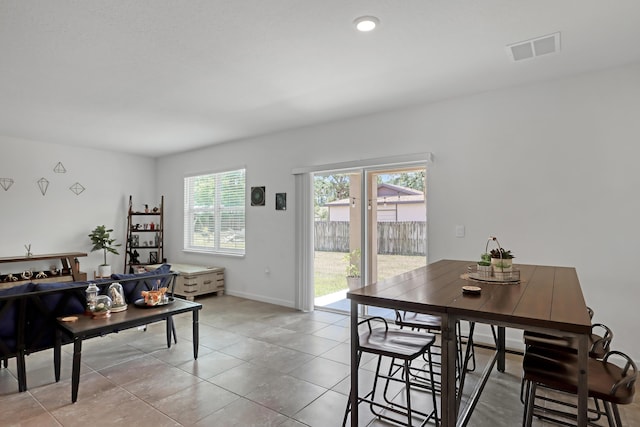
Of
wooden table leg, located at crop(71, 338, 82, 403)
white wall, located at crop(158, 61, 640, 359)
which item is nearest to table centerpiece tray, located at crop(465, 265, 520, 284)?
white wall, located at crop(158, 61, 640, 359)

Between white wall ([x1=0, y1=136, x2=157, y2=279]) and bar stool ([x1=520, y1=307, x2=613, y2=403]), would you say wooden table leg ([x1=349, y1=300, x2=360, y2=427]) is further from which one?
white wall ([x1=0, y1=136, x2=157, y2=279])

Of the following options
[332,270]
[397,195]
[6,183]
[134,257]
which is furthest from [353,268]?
[6,183]

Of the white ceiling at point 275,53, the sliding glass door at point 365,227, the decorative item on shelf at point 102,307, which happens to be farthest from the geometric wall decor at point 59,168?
the sliding glass door at point 365,227

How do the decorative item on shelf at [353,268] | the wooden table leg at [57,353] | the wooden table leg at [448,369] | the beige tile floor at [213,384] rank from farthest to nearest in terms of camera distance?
the decorative item on shelf at [353,268] < the wooden table leg at [57,353] < the beige tile floor at [213,384] < the wooden table leg at [448,369]

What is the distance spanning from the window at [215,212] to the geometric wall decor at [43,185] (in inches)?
86.4

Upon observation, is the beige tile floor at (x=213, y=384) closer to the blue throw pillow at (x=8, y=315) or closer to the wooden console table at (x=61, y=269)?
the blue throw pillow at (x=8, y=315)

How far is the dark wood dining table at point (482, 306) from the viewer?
1423 millimetres

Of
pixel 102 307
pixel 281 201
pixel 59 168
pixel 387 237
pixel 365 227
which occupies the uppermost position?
pixel 59 168

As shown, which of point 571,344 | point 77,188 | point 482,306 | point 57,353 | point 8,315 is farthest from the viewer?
point 77,188

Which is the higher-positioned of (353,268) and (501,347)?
(353,268)

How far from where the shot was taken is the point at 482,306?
5.42 feet

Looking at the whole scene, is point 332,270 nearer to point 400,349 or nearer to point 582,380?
point 400,349

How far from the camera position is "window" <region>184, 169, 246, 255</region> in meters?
6.03

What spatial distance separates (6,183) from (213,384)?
5.23 m
